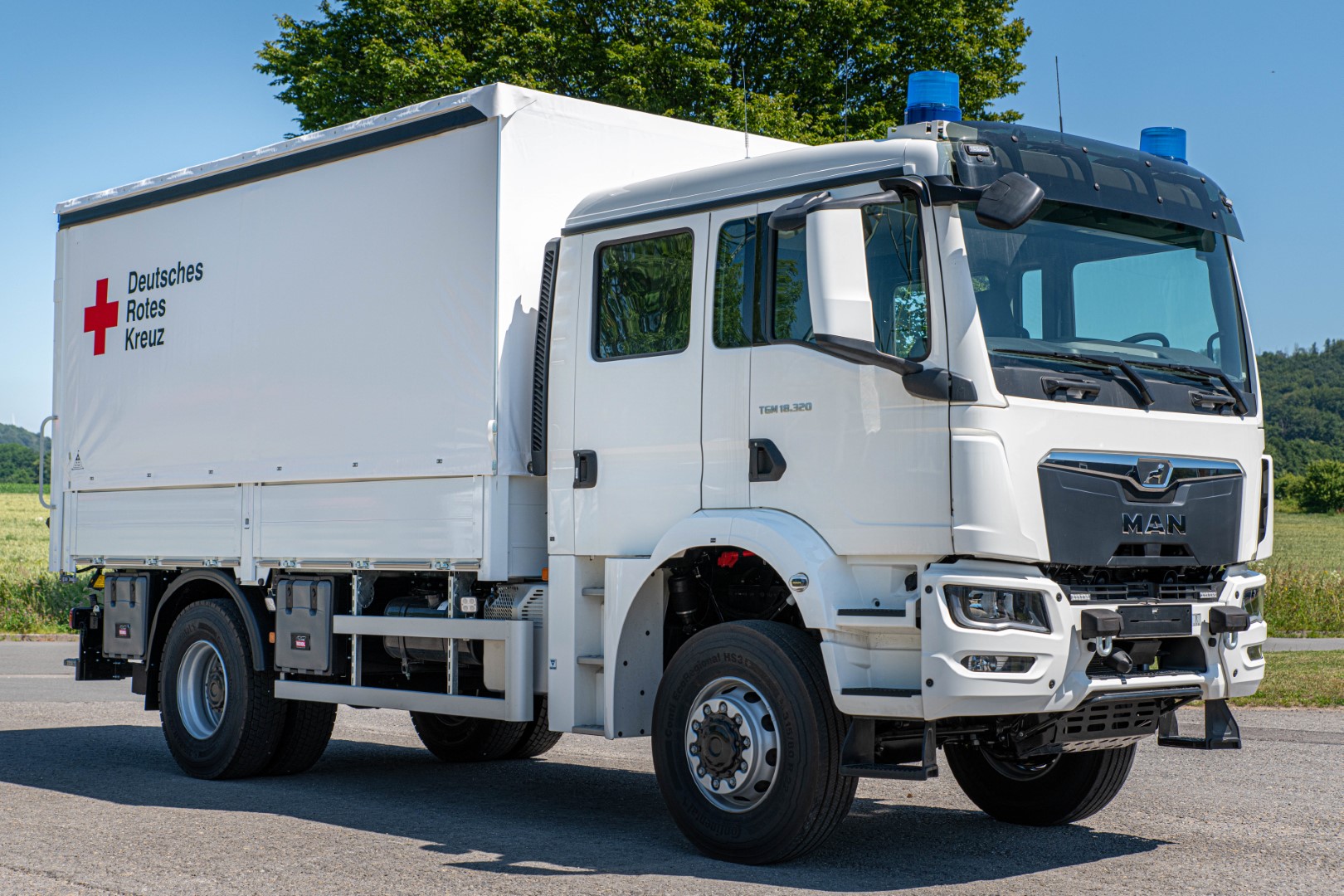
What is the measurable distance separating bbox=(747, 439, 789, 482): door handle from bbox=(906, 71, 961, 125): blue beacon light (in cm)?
163

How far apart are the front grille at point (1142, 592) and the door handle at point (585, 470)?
98.5 inches

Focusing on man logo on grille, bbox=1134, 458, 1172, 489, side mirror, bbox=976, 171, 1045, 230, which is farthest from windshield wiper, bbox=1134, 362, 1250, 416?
side mirror, bbox=976, 171, 1045, 230

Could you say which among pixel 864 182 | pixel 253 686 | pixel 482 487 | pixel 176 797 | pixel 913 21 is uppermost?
pixel 913 21

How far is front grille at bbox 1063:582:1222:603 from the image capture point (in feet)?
21.4

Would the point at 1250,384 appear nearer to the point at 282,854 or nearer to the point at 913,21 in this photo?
the point at 282,854

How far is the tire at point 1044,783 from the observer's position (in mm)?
8062

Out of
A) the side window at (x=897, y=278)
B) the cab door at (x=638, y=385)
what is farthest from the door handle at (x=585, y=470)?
the side window at (x=897, y=278)

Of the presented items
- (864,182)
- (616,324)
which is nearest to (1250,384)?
(864,182)

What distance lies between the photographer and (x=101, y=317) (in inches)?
452

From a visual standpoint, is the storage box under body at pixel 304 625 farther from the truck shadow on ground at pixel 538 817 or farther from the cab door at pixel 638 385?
the cab door at pixel 638 385

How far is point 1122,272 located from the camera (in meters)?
7.08

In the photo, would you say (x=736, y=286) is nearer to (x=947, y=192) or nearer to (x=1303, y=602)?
(x=947, y=192)

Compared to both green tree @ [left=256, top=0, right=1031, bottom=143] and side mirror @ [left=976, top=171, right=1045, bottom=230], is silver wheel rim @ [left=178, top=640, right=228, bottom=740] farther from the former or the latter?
green tree @ [left=256, top=0, right=1031, bottom=143]

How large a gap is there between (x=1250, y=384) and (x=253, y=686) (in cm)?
629
